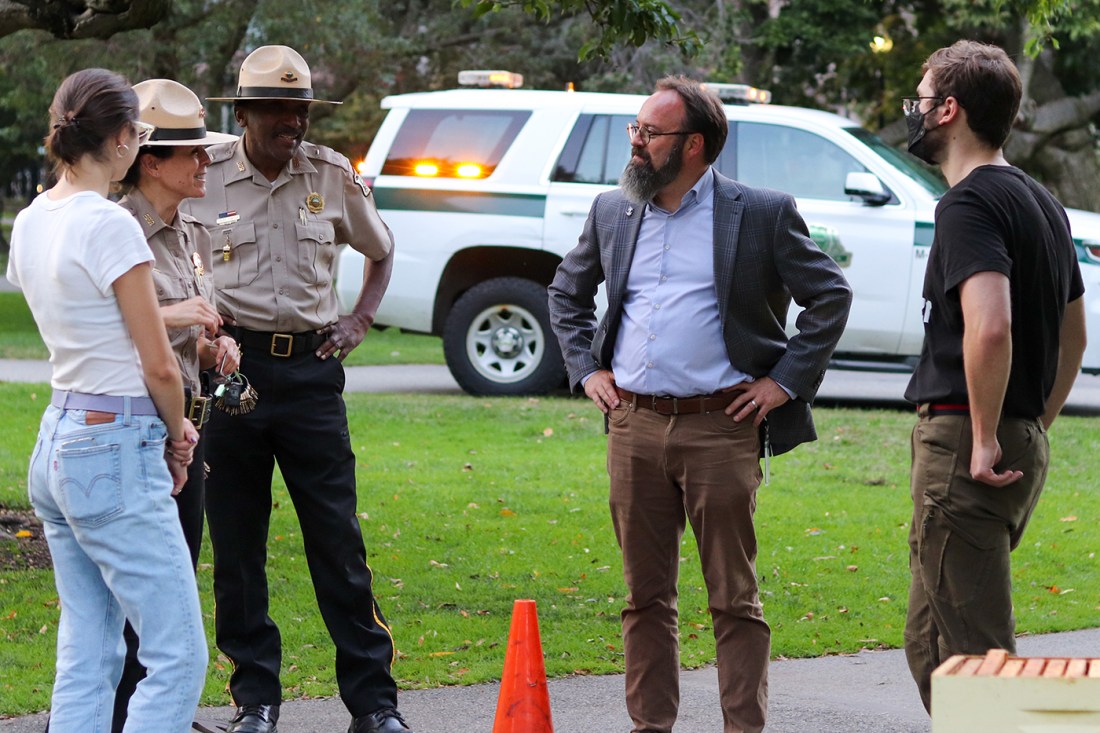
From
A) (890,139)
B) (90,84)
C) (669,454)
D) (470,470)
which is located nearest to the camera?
(90,84)

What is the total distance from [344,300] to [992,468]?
29.5 feet

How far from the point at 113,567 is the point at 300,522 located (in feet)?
4.26

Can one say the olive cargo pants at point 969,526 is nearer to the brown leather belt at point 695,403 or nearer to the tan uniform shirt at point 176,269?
the brown leather belt at point 695,403

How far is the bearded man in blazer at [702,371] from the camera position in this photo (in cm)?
466

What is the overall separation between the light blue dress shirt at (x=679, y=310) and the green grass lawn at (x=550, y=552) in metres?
1.57

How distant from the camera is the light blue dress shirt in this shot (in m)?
4.68

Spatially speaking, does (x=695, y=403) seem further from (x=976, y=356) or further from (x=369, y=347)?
(x=369, y=347)

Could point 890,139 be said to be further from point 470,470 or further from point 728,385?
point 728,385

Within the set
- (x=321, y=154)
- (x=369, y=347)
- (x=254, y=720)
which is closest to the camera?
(x=254, y=720)

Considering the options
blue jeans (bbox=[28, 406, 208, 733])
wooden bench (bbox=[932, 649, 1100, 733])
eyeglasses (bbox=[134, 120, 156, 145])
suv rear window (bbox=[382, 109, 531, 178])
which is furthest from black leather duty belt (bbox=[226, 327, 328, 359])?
suv rear window (bbox=[382, 109, 531, 178])

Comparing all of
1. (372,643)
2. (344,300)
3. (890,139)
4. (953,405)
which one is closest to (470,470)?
(344,300)

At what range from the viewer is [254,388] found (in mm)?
4871

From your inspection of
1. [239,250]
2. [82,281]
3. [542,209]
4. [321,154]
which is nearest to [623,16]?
[321,154]

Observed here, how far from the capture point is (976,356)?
3.92m
